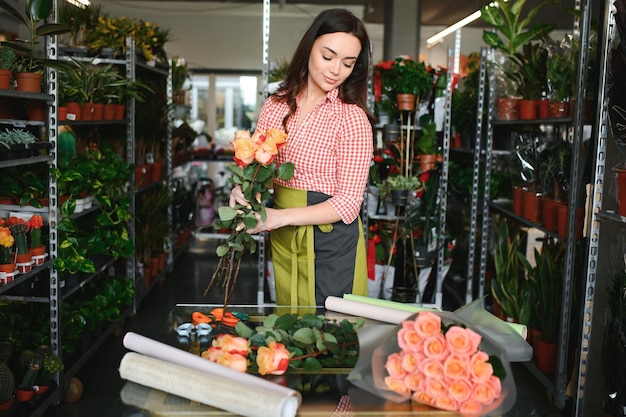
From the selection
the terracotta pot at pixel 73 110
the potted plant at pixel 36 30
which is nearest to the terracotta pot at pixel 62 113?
the terracotta pot at pixel 73 110

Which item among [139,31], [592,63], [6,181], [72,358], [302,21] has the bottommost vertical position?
[72,358]

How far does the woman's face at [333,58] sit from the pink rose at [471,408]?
1116 mm

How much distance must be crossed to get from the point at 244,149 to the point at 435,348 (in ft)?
2.30

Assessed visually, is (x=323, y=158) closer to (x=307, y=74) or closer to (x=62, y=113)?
(x=307, y=74)

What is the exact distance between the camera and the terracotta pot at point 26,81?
274cm

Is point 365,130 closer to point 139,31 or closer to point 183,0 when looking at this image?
point 139,31

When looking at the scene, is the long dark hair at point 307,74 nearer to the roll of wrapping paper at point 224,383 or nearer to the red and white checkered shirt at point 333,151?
the red and white checkered shirt at point 333,151

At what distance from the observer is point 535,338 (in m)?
3.45

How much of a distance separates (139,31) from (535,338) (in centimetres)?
342

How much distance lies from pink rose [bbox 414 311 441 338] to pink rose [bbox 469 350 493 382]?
0.25 ft

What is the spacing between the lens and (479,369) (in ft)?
3.59

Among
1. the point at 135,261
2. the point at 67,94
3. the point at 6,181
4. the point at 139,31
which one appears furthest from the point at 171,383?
the point at 139,31

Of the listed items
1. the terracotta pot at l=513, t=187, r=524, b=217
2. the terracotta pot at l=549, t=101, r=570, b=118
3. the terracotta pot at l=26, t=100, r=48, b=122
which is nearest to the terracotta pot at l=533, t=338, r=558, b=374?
the terracotta pot at l=513, t=187, r=524, b=217

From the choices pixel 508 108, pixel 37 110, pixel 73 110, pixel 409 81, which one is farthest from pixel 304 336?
pixel 409 81
